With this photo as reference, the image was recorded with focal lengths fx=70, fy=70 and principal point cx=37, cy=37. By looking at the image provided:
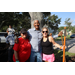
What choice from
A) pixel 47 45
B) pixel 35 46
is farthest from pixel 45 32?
pixel 35 46

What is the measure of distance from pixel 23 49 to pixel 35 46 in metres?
0.38

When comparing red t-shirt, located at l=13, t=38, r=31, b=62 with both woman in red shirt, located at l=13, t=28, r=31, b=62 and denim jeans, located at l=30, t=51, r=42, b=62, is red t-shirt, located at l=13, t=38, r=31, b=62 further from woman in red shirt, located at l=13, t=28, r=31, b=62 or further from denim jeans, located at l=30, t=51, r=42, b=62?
denim jeans, located at l=30, t=51, r=42, b=62

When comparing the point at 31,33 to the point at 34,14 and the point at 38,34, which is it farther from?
the point at 34,14

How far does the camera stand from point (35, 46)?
219cm

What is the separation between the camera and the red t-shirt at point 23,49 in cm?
197

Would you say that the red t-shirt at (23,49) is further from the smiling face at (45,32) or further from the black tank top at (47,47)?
the smiling face at (45,32)

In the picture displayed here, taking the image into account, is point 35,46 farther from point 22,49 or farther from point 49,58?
point 49,58

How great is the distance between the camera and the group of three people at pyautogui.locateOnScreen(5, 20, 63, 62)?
2029 mm

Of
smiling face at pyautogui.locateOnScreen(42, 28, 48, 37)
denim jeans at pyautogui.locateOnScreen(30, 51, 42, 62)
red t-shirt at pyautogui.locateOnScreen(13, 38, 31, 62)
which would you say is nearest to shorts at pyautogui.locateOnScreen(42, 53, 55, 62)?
denim jeans at pyautogui.locateOnScreen(30, 51, 42, 62)

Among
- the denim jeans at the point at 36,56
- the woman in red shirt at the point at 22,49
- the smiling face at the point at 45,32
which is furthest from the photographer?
the denim jeans at the point at 36,56

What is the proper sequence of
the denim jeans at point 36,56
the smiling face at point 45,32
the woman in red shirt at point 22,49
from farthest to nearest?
the denim jeans at point 36,56 → the smiling face at point 45,32 → the woman in red shirt at point 22,49

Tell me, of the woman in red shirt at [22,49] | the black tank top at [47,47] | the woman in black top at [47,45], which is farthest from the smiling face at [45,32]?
the woman in red shirt at [22,49]

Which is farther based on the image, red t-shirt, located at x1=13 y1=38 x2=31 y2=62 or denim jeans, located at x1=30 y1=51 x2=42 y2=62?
denim jeans, located at x1=30 y1=51 x2=42 y2=62
